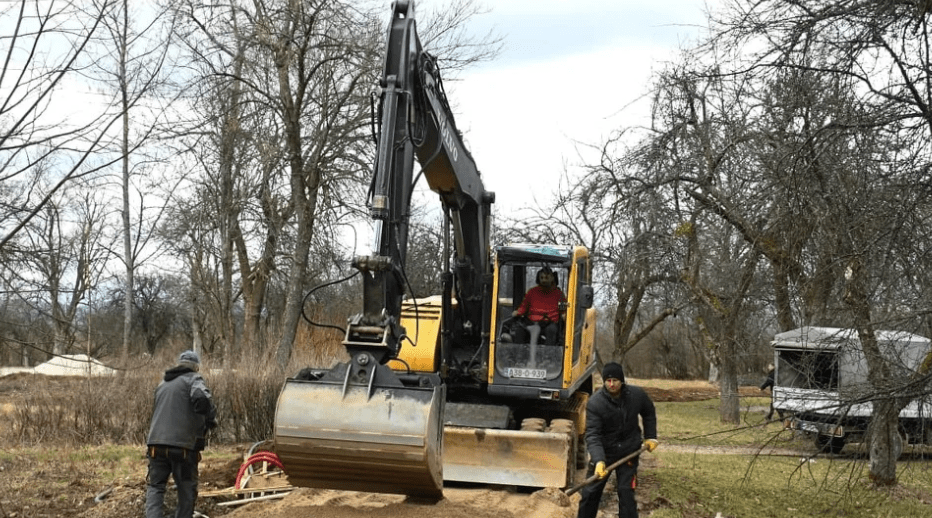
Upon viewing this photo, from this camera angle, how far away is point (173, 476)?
9.38 meters

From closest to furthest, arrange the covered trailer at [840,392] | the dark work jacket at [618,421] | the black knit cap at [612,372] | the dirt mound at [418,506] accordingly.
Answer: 1. the covered trailer at [840,392]
2. the black knit cap at [612,372]
3. the dark work jacket at [618,421]
4. the dirt mound at [418,506]

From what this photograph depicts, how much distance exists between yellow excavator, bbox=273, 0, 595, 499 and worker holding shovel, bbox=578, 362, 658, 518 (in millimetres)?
1485

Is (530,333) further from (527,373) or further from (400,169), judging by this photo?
(400,169)

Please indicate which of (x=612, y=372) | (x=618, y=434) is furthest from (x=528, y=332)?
(x=612, y=372)

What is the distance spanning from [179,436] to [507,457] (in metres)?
4.10

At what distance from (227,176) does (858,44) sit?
2340 cm

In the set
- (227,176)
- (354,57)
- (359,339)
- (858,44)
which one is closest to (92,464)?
(359,339)

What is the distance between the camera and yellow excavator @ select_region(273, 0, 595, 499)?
7.50m

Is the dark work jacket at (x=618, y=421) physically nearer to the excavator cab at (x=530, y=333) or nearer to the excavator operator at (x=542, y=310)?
the excavator cab at (x=530, y=333)

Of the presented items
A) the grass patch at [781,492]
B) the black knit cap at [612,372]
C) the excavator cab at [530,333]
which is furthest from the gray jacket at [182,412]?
the grass patch at [781,492]

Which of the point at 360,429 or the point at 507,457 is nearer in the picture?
the point at 360,429

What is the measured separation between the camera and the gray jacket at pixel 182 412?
9250 millimetres

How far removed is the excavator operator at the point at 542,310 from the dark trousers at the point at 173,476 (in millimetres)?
5028

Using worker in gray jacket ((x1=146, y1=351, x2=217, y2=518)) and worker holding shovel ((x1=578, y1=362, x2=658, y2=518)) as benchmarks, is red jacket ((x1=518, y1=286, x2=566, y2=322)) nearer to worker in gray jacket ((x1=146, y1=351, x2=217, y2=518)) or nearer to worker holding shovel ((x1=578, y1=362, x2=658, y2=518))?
worker holding shovel ((x1=578, y1=362, x2=658, y2=518))
